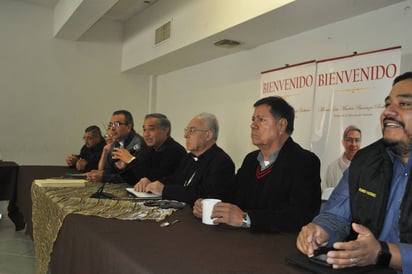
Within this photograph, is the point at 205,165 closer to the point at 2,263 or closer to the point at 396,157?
the point at 396,157

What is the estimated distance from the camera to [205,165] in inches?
91.1

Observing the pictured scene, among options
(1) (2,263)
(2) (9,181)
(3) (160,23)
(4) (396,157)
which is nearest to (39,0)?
(3) (160,23)

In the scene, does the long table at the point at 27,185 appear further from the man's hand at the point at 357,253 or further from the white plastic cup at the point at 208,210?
the man's hand at the point at 357,253

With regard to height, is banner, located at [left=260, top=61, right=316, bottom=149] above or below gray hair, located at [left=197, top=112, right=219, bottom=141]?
above

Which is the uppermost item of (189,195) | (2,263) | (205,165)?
(205,165)

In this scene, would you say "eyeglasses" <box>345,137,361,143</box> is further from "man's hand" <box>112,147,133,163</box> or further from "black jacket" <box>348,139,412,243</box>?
"man's hand" <box>112,147,133,163</box>

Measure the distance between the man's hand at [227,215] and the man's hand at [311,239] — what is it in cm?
29

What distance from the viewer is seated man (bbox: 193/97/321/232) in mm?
1508

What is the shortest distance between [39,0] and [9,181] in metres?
2.96

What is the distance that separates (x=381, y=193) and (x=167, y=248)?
29.2 inches

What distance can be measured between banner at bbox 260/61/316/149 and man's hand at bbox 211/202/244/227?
6.62 feet

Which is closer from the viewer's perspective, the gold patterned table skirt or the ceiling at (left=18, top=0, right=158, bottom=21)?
the gold patterned table skirt

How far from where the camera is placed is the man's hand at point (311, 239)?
118cm

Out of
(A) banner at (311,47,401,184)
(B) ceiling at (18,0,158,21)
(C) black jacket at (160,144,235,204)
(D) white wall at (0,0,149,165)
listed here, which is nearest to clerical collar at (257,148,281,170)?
(C) black jacket at (160,144,235,204)
